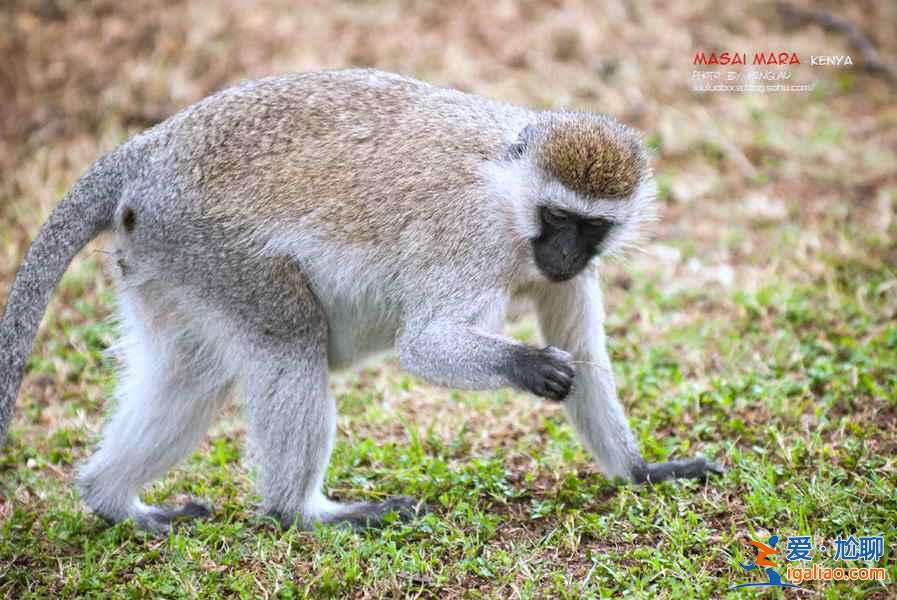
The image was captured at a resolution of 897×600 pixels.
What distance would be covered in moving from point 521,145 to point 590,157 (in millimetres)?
312

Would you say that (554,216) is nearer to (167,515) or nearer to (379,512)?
(379,512)

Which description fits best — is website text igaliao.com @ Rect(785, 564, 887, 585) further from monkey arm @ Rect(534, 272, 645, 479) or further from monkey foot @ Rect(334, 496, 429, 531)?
monkey foot @ Rect(334, 496, 429, 531)

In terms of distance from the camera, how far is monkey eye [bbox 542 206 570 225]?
4289mm

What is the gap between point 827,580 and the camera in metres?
3.84

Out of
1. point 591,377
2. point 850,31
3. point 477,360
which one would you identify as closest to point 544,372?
point 477,360

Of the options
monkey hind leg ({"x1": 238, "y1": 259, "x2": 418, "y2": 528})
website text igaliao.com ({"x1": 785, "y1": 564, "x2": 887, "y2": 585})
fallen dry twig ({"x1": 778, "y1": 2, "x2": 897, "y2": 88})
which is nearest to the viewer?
website text igaliao.com ({"x1": 785, "y1": 564, "x2": 887, "y2": 585})

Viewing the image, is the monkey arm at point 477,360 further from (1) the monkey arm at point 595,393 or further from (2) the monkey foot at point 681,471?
(2) the monkey foot at point 681,471

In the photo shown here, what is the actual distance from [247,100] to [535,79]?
16.0 ft

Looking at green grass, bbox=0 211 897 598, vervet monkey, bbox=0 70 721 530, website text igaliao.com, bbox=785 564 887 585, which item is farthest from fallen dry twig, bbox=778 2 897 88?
website text igaliao.com, bbox=785 564 887 585

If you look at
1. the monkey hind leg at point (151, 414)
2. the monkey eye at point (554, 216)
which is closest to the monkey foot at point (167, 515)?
the monkey hind leg at point (151, 414)

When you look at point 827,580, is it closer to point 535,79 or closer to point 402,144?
point 402,144

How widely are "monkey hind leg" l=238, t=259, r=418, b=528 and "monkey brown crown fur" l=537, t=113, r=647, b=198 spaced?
1173 mm

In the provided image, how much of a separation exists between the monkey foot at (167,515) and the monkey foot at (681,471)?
6.46 ft

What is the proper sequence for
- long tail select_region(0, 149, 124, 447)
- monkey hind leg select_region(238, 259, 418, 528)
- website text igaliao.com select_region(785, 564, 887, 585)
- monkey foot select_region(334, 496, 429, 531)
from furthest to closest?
1. monkey foot select_region(334, 496, 429, 531)
2. monkey hind leg select_region(238, 259, 418, 528)
3. long tail select_region(0, 149, 124, 447)
4. website text igaliao.com select_region(785, 564, 887, 585)
